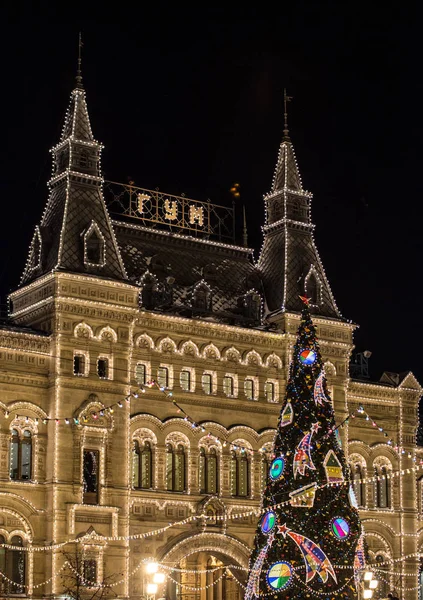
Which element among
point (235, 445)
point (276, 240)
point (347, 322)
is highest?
point (276, 240)

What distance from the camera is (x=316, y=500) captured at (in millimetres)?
49500

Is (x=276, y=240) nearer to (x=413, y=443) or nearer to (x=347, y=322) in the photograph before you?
(x=347, y=322)

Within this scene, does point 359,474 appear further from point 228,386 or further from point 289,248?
point 289,248

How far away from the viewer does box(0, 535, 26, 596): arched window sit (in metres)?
59.1

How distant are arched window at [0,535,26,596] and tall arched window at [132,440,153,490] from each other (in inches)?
291

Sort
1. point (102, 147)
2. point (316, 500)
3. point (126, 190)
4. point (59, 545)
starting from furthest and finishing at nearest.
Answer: point (126, 190) < point (102, 147) < point (59, 545) < point (316, 500)

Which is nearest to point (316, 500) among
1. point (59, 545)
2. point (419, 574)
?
point (59, 545)

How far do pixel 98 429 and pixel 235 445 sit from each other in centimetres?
916

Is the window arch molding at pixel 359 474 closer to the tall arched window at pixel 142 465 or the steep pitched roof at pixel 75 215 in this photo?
the tall arched window at pixel 142 465

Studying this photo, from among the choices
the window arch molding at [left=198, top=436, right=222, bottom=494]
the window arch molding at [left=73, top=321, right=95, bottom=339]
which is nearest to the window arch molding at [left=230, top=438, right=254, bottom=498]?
the window arch molding at [left=198, top=436, right=222, bottom=494]

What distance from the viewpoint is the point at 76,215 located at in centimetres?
6594

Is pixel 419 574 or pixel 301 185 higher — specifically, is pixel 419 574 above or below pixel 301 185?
below

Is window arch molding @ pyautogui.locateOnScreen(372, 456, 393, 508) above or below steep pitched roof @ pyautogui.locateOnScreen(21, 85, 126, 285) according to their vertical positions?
below

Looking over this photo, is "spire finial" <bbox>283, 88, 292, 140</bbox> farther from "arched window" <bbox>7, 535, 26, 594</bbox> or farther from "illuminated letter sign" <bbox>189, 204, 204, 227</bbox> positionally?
"arched window" <bbox>7, 535, 26, 594</bbox>
